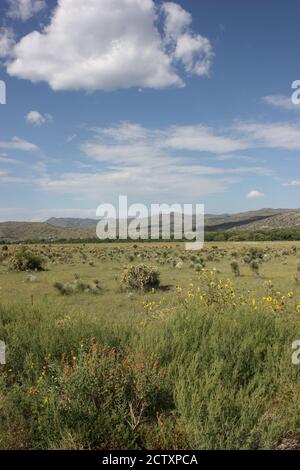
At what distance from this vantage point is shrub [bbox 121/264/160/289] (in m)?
20.7

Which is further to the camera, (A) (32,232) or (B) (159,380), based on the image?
(A) (32,232)

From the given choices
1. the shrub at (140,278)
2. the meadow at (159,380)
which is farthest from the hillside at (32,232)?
the meadow at (159,380)

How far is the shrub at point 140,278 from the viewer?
20.7 meters

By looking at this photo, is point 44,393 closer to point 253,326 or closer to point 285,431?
A: point 285,431

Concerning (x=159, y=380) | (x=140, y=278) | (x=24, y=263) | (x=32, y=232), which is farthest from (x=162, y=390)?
(x=32, y=232)

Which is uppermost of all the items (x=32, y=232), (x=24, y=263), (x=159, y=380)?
(x=32, y=232)

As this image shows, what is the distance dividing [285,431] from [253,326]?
235cm

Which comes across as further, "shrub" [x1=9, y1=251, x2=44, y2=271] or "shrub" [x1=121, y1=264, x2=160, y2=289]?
"shrub" [x1=9, y1=251, x2=44, y2=271]

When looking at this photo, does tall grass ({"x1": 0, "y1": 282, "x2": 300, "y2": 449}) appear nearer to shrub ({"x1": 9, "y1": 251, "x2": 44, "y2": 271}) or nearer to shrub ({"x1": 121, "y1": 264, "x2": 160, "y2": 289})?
shrub ({"x1": 121, "y1": 264, "x2": 160, "y2": 289})

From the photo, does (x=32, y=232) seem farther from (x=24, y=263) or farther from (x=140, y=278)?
(x=140, y=278)

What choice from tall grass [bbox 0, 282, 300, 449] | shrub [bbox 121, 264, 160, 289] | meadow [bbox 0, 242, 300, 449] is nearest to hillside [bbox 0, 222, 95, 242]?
shrub [bbox 121, 264, 160, 289]

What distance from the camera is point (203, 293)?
9.33m

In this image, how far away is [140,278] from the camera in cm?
2084

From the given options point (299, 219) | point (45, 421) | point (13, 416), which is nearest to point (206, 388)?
point (45, 421)
